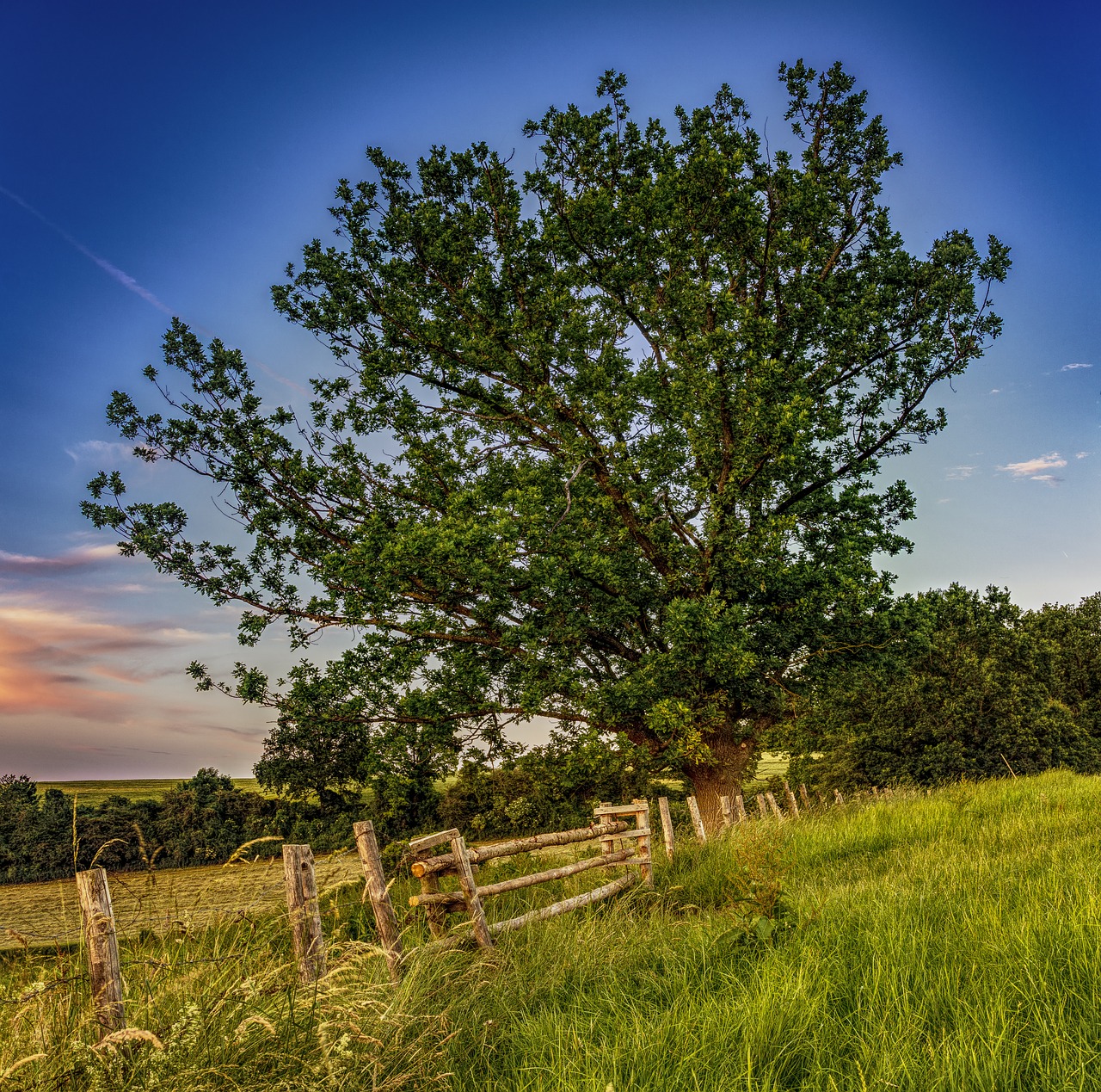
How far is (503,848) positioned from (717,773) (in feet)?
32.5

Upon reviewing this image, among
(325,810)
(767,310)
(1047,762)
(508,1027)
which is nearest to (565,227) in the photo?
(767,310)

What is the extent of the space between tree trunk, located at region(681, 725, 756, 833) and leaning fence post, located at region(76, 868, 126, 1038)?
13.1m

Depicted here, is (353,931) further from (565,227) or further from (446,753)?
(565,227)

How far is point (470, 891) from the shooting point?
19.2ft

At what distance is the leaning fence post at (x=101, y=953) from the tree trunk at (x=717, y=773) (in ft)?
43.0

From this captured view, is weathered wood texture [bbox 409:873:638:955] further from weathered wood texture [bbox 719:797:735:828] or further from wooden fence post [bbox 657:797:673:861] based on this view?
weathered wood texture [bbox 719:797:735:828]

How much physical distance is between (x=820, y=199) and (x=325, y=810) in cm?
2108

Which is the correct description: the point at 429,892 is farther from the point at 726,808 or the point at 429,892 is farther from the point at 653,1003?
the point at 726,808

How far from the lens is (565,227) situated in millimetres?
14500

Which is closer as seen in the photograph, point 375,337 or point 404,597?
point 404,597

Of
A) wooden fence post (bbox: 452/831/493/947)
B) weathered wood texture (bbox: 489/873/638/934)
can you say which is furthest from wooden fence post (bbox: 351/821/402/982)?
weathered wood texture (bbox: 489/873/638/934)

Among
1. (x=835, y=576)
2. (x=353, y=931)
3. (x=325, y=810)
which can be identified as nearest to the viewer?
(x=353, y=931)

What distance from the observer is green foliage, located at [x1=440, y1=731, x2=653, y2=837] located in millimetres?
13305

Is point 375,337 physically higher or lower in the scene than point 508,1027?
higher
